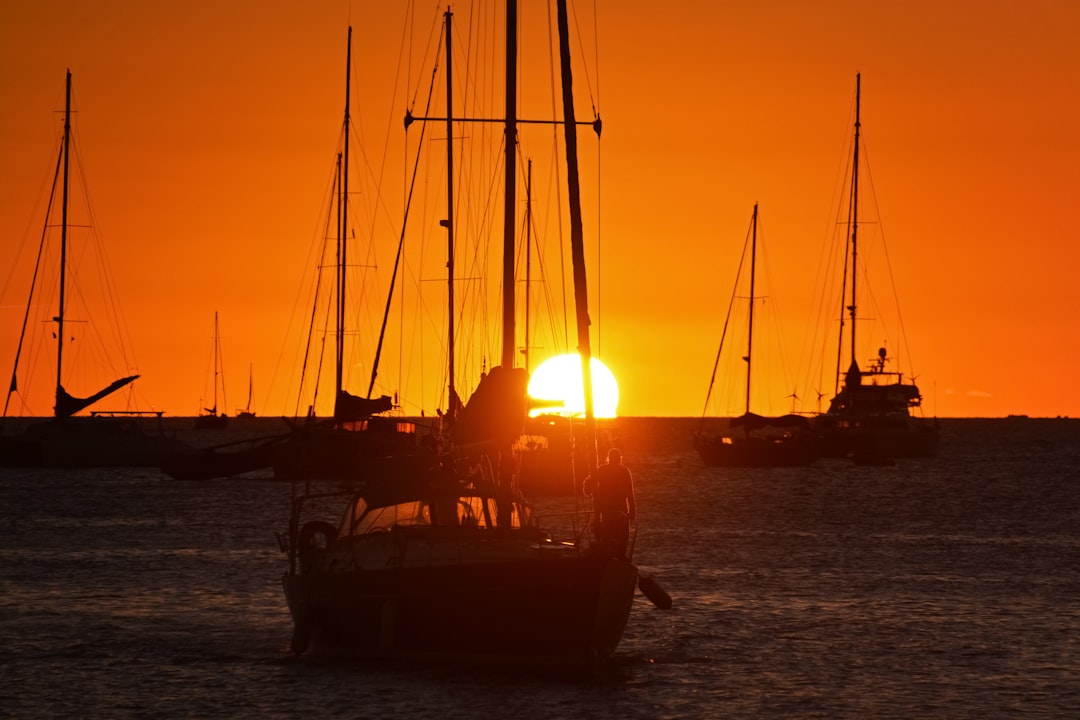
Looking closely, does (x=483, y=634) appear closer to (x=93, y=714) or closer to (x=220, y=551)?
(x=93, y=714)

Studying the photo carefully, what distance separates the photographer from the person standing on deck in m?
26.9

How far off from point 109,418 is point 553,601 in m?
84.0

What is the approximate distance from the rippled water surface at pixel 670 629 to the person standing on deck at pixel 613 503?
2.66m

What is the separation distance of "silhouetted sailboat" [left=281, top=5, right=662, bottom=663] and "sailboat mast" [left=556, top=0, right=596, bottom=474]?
0.04m

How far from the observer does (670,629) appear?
36125mm

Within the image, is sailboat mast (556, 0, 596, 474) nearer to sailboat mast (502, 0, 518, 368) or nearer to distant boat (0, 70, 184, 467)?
sailboat mast (502, 0, 518, 368)

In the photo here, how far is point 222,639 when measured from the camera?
1356 inches

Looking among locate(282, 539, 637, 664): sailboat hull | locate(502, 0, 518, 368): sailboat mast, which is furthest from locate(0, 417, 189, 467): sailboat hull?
locate(282, 539, 637, 664): sailboat hull

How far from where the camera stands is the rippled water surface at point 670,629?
2770cm

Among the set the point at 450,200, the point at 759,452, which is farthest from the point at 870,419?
the point at 450,200

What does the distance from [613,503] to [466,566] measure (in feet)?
8.71

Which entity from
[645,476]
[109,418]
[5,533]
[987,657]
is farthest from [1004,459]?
[987,657]

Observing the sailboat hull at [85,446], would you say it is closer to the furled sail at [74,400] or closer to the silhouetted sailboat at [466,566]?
the furled sail at [74,400]

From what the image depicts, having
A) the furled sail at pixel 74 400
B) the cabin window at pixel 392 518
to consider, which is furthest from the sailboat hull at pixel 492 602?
the furled sail at pixel 74 400
